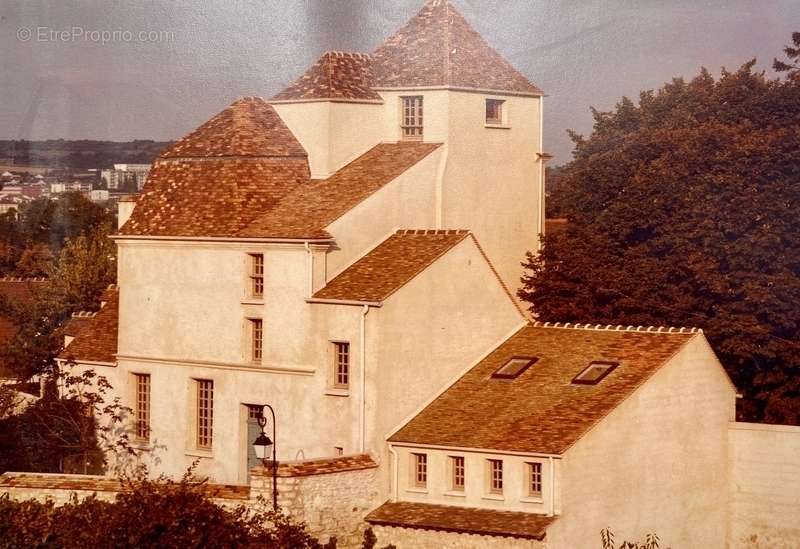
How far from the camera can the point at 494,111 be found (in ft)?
170

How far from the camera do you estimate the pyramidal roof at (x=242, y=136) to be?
50.7 m

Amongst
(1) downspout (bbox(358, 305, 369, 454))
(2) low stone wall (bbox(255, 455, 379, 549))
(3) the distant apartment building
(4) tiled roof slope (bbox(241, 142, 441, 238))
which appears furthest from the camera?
(3) the distant apartment building

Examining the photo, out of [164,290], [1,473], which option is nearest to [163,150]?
[164,290]

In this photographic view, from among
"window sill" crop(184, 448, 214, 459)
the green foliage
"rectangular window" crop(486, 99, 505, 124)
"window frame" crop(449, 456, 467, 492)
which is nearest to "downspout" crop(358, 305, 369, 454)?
"window frame" crop(449, 456, 467, 492)

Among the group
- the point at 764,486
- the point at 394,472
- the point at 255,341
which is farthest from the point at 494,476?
the point at 255,341

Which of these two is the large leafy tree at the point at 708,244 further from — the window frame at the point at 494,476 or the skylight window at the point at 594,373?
the window frame at the point at 494,476

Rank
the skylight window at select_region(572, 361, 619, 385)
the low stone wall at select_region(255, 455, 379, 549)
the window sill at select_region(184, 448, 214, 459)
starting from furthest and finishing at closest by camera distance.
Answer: the window sill at select_region(184, 448, 214, 459) → the skylight window at select_region(572, 361, 619, 385) → the low stone wall at select_region(255, 455, 379, 549)

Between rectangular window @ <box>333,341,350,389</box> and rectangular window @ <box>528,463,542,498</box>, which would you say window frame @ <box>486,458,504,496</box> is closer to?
rectangular window @ <box>528,463,542,498</box>

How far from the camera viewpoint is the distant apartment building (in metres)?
57.2

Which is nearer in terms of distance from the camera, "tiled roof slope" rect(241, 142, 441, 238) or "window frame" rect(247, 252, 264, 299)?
"tiled roof slope" rect(241, 142, 441, 238)

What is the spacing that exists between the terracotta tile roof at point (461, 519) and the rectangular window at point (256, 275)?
658 centimetres

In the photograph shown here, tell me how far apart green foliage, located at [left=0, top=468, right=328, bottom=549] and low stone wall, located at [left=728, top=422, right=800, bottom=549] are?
1073 cm

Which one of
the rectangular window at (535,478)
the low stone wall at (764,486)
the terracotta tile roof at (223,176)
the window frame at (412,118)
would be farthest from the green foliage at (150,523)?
the window frame at (412,118)

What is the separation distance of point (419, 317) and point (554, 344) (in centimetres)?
357
